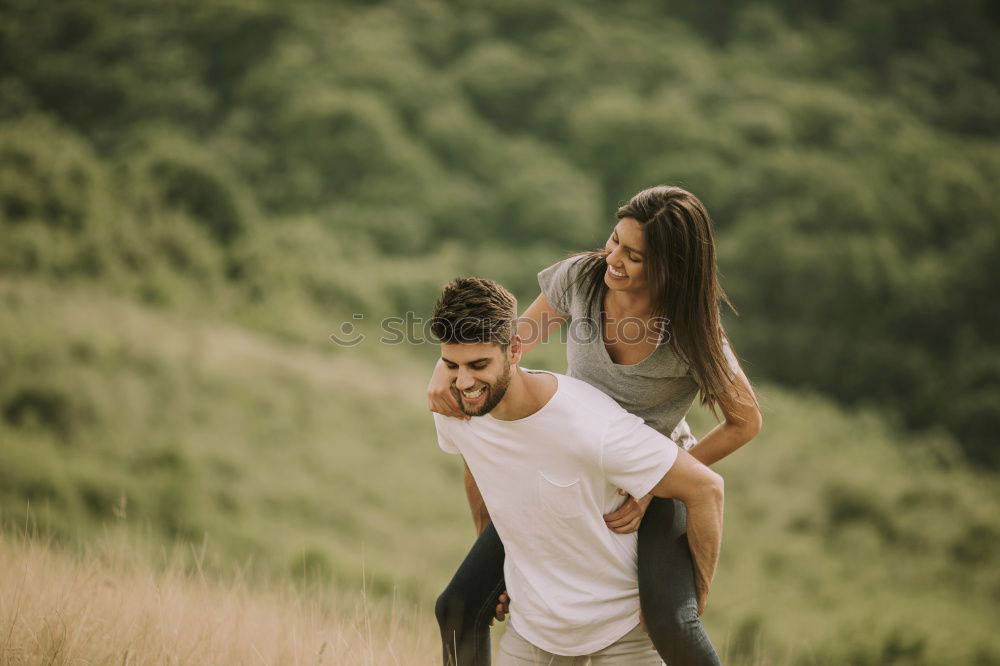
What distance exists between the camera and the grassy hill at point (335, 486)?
13164 mm

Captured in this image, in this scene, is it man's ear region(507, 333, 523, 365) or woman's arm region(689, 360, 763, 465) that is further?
woman's arm region(689, 360, 763, 465)

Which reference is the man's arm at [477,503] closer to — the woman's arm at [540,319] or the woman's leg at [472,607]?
the woman's leg at [472,607]

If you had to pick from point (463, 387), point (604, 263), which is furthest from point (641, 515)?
point (604, 263)

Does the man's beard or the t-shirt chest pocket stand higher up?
the man's beard

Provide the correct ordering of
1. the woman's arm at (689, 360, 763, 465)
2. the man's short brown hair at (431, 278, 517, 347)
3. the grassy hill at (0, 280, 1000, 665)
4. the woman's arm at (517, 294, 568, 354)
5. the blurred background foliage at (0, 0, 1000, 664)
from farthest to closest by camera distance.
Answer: the blurred background foliage at (0, 0, 1000, 664), the grassy hill at (0, 280, 1000, 665), the woman's arm at (517, 294, 568, 354), the woman's arm at (689, 360, 763, 465), the man's short brown hair at (431, 278, 517, 347)

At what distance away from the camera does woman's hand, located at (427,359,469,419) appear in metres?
2.62

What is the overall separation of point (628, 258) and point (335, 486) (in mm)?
13328

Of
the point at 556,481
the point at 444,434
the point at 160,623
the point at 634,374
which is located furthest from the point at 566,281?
the point at 160,623

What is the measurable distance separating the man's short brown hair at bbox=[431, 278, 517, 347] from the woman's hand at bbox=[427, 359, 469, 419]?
5.8 inches

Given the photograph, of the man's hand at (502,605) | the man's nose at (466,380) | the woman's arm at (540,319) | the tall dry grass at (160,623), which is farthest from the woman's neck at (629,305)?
the tall dry grass at (160,623)

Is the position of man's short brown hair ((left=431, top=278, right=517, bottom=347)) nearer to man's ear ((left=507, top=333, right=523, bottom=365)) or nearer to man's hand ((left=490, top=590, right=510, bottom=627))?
man's ear ((left=507, top=333, right=523, bottom=365))

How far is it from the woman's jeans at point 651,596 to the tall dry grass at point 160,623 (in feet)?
0.88

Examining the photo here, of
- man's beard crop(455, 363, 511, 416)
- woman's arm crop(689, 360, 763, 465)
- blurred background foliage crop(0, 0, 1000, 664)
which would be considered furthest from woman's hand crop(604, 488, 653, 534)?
blurred background foliage crop(0, 0, 1000, 664)

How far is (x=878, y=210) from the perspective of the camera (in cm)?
2764
